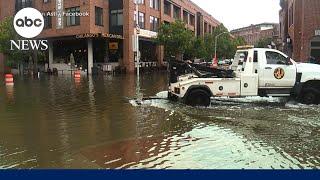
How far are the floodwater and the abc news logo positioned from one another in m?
35.6

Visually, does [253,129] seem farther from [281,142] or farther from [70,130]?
[70,130]

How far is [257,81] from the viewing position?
14891 millimetres

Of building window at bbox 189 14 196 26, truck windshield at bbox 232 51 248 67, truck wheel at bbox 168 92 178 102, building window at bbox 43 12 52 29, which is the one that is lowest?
truck wheel at bbox 168 92 178 102

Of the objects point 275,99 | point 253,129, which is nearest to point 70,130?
point 253,129

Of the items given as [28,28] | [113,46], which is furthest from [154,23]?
[28,28]

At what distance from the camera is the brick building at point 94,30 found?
52125 millimetres

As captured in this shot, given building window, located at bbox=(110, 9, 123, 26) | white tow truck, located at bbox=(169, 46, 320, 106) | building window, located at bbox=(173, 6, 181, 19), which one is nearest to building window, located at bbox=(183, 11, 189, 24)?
building window, located at bbox=(173, 6, 181, 19)

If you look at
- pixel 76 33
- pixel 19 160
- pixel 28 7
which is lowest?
pixel 19 160

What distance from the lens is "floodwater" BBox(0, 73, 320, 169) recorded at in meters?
7.27

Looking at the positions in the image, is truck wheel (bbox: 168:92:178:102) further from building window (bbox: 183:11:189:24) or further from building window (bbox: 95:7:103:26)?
building window (bbox: 183:11:189:24)

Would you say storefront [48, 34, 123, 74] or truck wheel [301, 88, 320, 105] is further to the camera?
storefront [48, 34, 123, 74]

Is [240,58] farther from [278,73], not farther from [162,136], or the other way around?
[162,136]

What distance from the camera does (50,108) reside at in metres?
14.9

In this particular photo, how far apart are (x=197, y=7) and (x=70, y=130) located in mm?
84719
